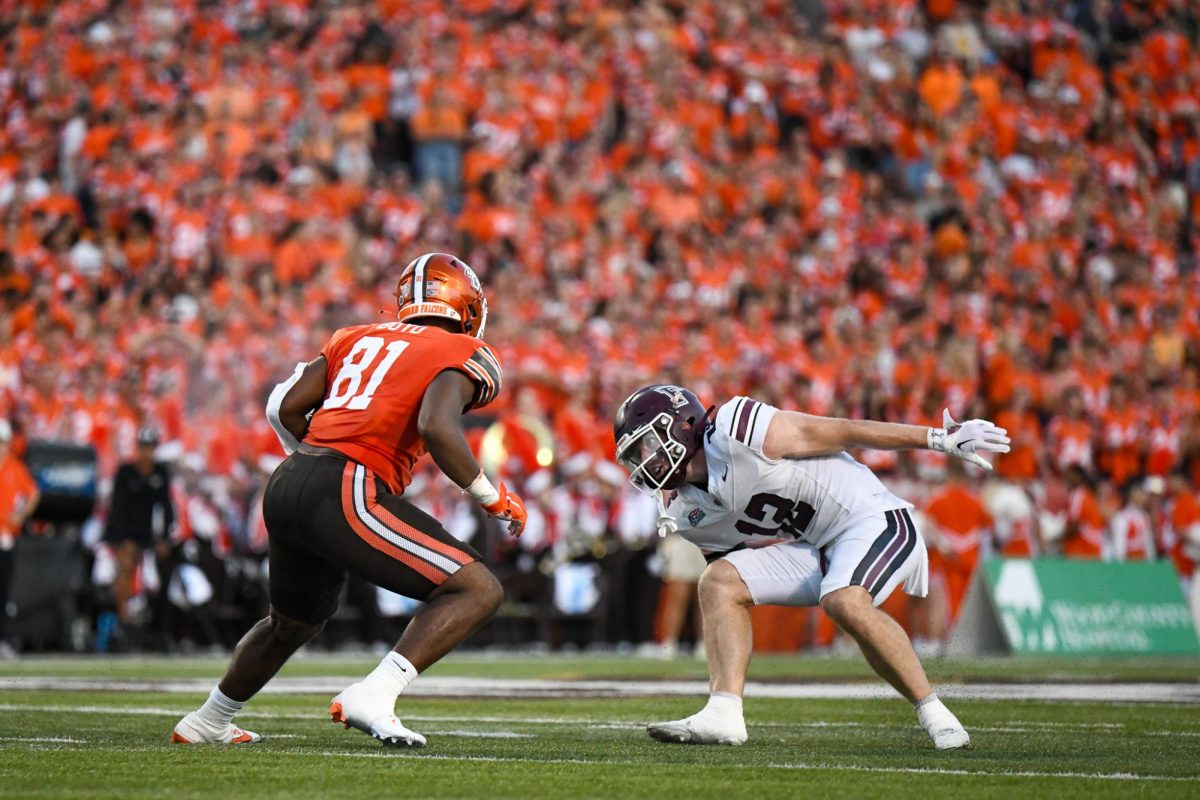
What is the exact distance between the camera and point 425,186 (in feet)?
65.5

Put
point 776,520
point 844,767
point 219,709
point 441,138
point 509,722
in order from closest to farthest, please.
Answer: point 844,767 < point 219,709 < point 776,520 < point 509,722 < point 441,138

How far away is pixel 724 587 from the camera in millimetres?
6520

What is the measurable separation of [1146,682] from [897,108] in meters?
13.6

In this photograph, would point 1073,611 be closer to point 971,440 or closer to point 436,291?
point 971,440

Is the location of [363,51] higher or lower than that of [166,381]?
higher

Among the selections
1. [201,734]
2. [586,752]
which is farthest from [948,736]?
[201,734]

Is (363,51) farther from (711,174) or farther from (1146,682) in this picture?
(1146,682)

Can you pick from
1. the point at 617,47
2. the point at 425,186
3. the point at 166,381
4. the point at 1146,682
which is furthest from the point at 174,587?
the point at 617,47

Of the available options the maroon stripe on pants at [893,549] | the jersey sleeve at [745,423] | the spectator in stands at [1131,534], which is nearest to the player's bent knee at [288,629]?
the jersey sleeve at [745,423]

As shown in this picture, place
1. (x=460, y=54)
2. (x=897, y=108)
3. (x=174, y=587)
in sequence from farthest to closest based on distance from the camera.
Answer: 1. (x=897, y=108)
2. (x=460, y=54)
3. (x=174, y=587)

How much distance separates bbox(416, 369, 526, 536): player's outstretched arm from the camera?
5848mm

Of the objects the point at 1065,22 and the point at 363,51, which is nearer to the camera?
the point at 363,51

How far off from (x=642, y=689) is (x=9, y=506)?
679 cm

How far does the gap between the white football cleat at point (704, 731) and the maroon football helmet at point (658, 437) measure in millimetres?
826
